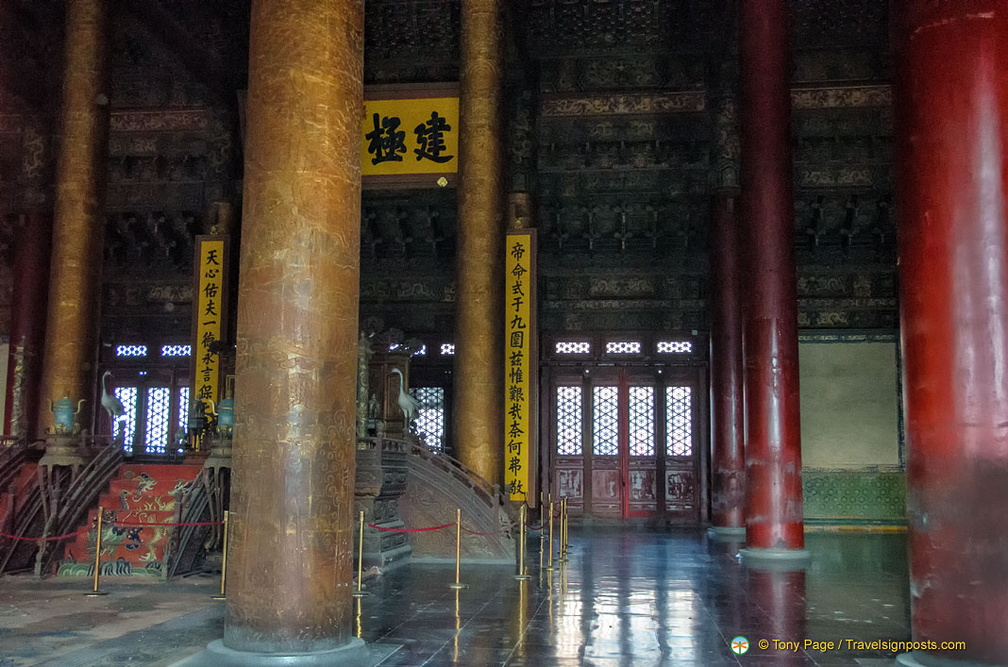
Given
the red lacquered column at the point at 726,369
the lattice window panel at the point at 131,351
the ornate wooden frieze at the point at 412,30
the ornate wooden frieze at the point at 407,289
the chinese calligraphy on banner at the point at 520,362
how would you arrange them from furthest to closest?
1. the lattice window panel at the point at 131,351
2. the ornate wooden frieze at the point at 407,289
3. the red lacquered column at the point at 726,369
4. the ornate wooden frieze at the point at 412,30
5. the chinese calligraphy on banner at the point at 520,362

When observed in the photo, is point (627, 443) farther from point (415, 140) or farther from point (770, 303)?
point (415, 140)

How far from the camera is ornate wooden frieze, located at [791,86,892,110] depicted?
1480 cm

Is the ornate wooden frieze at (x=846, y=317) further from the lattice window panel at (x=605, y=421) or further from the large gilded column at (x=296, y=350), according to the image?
the large gilded column at (x=296, y=350)

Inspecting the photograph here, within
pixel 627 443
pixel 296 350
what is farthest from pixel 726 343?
pixel 296 350

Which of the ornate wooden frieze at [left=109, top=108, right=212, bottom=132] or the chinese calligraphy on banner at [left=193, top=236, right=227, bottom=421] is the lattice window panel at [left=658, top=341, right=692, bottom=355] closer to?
the chinese calligraphy on banner at [left=193, top=236, right=227, bottom=421]

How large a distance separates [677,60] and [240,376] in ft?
37.7

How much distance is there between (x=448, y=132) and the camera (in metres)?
12.7

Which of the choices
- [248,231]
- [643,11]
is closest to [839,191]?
[643,11]

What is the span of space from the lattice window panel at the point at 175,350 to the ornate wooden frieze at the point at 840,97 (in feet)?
36.2

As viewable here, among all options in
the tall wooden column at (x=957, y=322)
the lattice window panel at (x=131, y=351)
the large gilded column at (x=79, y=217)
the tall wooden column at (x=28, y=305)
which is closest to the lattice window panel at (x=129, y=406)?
the lattice window panel at (x=131, y=351)

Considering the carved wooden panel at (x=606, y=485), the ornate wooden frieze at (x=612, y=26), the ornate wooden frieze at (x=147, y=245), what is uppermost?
the ornate wooden frieze at (x=612, y=26)

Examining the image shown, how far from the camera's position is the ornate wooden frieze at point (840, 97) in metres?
14.8

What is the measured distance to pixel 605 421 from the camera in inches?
666

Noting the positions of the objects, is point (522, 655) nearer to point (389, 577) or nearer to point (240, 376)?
point (240, 376)
